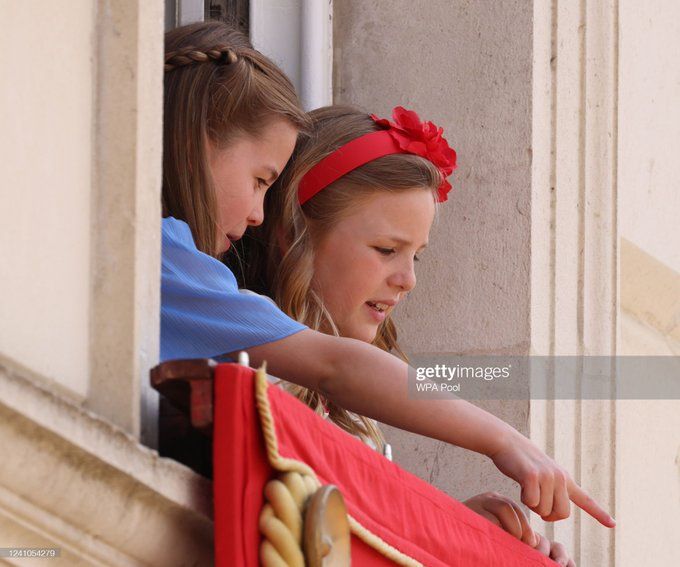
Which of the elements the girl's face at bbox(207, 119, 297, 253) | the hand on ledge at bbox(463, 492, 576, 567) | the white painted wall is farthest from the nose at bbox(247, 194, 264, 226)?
the white painted wall

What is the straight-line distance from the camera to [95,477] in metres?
1.32

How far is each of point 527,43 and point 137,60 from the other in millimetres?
1381

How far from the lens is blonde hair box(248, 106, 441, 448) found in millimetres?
2516

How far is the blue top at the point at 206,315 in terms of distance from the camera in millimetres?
1919

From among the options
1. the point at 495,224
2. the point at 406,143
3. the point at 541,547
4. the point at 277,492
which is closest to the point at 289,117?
the point at 406,143

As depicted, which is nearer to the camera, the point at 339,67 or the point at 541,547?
the point at 541,547

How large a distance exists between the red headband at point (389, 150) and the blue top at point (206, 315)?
26.2 inches

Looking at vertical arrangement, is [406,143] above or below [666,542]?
above

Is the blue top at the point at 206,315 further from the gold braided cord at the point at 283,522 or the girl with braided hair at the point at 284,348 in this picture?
the gold braided cord at the point at 283,522

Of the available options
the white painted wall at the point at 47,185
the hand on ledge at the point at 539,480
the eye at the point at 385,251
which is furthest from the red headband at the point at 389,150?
the white painted wall at the point at 47,185

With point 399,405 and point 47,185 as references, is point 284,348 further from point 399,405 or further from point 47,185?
point 47,185

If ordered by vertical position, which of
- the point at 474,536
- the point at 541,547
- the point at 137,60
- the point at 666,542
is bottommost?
the point at 666,542

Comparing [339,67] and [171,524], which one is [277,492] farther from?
[339,67]

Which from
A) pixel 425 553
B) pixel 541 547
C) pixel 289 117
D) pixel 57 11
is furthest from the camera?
pixel 289 117
